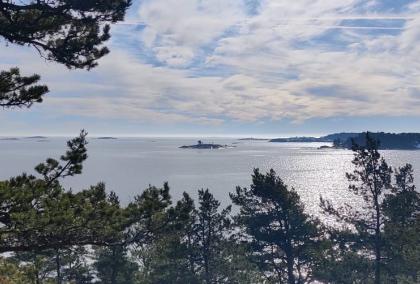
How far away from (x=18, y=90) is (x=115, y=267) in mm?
22706

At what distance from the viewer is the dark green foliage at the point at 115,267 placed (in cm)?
3122

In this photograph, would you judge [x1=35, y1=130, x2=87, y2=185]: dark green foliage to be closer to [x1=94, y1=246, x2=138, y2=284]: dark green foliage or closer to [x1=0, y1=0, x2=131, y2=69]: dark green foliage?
[x1=0, y1=0, x2=131, y2=69]: dark green foliage

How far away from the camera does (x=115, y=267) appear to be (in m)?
31.3

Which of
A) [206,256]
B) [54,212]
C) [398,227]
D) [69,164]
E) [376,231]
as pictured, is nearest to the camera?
[54,212]

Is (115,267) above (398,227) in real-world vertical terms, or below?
below

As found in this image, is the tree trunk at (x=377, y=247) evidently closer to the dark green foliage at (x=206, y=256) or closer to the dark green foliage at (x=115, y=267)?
the dark green foliage at (x=206, y=256)

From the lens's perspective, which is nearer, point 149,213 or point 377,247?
point 149,213

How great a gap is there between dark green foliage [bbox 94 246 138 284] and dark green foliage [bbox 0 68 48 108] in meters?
20.9

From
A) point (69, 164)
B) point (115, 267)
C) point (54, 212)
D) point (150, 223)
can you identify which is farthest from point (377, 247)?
point (54, 212)

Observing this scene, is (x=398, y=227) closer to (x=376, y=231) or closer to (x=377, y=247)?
(x=376, y=231)

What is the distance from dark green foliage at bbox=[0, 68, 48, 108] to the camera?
11.4 m

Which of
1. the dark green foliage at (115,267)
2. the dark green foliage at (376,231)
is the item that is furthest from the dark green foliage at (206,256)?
the dark green foliage at (376,231)

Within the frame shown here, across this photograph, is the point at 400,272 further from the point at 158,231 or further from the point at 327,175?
the point at 327,175

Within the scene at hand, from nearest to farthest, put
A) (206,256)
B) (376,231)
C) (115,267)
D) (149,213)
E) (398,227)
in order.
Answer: (149,213) → (398,227) → (115,267) → (376,231) → (206,256)
